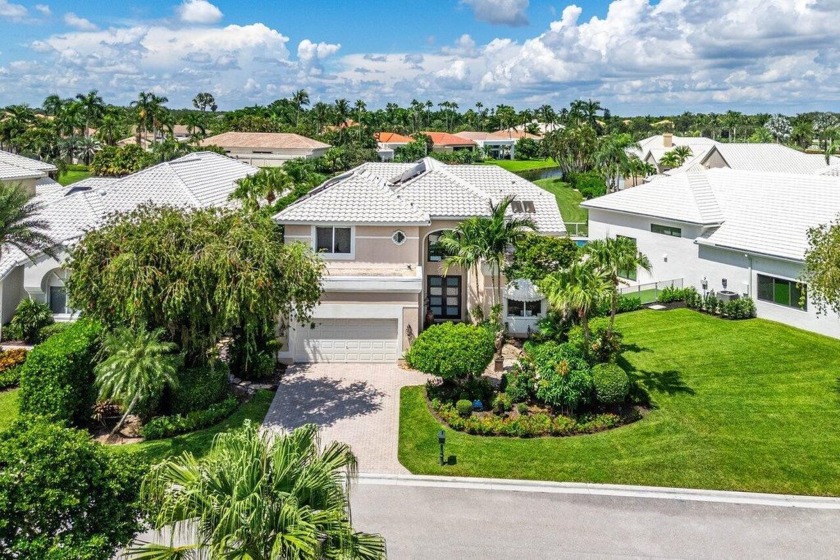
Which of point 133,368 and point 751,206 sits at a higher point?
point 751,206

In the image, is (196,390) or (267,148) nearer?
(196,390)

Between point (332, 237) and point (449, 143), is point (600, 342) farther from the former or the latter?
point (449, 143)

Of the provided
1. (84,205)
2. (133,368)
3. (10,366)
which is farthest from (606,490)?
(84,205)

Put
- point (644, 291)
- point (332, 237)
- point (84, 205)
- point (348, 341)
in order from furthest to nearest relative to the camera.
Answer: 1. point (84, 205)
2. point (644, 291)
3. point (332, 237)
4. point (348, 341)

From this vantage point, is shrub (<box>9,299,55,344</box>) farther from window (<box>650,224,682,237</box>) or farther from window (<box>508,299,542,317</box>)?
window (<box>650,224,682,237</box>)

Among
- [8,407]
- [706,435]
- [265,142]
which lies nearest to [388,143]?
[265,142]

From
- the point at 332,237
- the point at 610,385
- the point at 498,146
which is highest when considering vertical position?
the point at 498,146

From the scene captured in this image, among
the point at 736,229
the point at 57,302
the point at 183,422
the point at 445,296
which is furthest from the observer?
the point at 736,229
